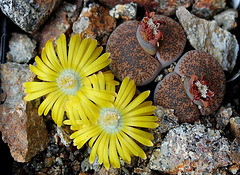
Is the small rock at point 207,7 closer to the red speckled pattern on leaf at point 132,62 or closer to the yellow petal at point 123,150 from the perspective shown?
the red speckled pattern on leaf at point 132,62

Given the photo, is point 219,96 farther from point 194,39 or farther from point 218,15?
point 218,15

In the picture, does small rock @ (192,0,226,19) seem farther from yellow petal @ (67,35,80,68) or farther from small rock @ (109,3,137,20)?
yellow petal @ (67,35,80,68)

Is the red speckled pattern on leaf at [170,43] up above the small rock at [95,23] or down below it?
below

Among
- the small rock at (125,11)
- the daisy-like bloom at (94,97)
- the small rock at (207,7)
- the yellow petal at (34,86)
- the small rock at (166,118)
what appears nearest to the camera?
the daisy-like bloom at (94,97)

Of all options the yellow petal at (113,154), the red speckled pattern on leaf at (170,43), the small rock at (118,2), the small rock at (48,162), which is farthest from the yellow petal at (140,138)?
the small rock at (118,2)

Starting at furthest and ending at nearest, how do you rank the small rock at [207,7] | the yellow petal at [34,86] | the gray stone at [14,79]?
the small rock at [207,7] → the gray stone at [14,79] → the yellow petal at [34,86]

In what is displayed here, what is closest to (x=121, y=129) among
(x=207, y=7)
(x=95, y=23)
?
(x=95, y=23)
